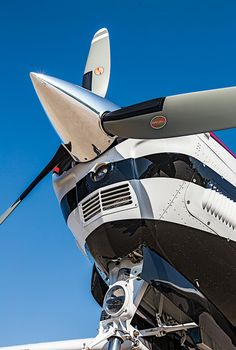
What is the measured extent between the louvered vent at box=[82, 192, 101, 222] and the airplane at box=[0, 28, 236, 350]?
0.4 inches

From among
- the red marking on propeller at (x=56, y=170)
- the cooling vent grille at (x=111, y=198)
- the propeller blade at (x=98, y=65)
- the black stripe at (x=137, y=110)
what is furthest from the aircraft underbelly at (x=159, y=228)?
the propeller blade at (x=98, y=65)

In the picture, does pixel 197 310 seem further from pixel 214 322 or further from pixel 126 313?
pixel 126 313

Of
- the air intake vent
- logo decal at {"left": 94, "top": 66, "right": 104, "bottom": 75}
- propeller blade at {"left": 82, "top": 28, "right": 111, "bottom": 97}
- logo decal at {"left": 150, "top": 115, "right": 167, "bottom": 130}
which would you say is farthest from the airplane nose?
logo decal at {"left": 94, "top": 66, "right": 104, "bottom": 75}

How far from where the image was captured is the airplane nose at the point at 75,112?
604 cm

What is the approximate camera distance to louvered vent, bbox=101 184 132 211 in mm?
6027

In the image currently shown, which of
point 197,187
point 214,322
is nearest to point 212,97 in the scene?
point 197,187

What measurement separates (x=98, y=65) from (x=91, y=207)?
2.50m

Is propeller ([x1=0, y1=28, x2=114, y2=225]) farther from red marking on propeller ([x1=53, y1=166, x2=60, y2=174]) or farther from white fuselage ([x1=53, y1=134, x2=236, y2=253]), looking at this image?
red marking on propeller ([x1=53, y1=166, x2=60, y2=174])

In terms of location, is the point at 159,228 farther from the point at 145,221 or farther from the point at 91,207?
the point at 91,207

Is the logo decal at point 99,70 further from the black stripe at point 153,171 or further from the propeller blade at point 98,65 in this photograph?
the black stripe at point 153,171

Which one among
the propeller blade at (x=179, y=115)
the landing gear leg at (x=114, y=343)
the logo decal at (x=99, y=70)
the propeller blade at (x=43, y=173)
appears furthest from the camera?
the logo decal at (x=99, y=70)

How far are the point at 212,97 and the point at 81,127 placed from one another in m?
1.56

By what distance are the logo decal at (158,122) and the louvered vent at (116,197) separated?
0.84 metres

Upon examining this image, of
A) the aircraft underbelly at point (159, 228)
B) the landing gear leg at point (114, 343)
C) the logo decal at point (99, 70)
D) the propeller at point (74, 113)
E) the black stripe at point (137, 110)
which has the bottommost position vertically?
the landing gear leg at point (114, 343)
